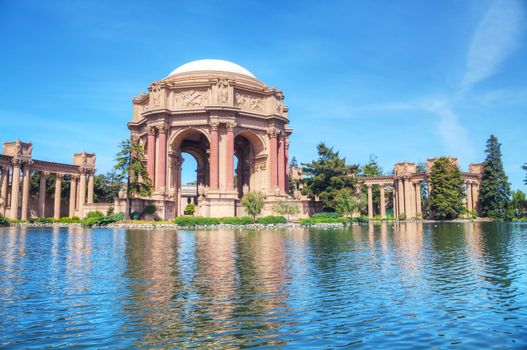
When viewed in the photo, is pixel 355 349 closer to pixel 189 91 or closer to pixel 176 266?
pixel 176 266

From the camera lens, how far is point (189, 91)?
60.2m

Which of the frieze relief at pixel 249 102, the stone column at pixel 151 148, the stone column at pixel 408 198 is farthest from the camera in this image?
the stone column at pixel 408 198

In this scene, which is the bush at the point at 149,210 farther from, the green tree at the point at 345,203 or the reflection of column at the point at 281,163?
the green tree at the point at 345,203

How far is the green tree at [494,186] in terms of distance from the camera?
3135 inches

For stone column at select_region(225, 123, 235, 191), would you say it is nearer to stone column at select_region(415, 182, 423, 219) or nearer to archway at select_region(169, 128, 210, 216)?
archway at select_region(169, 128, 210, 216)

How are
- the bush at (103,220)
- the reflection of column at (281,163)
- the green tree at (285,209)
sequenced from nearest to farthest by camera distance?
the bush at (103,220), the green tree at (285,209), the reflection of column at (281,163)

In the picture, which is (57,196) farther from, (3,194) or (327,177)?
(327,177)

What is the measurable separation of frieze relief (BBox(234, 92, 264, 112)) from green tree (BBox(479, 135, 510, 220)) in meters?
44.1

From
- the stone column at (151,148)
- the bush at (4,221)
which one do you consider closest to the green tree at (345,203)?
the stone column at (151,148)

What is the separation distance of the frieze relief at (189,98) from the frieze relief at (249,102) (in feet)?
13.7

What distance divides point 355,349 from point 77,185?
256 feet

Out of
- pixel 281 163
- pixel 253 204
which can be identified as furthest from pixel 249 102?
pixel 253 204

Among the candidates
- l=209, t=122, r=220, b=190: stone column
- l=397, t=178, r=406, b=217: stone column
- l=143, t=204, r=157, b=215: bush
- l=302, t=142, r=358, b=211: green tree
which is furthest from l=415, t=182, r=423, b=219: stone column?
l=143, t=204, r=157, b=215: bush

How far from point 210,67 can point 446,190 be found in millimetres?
41275
